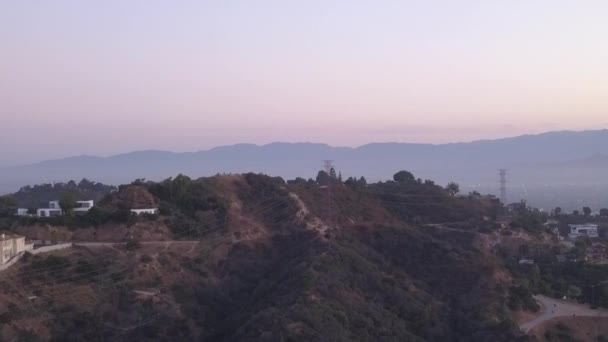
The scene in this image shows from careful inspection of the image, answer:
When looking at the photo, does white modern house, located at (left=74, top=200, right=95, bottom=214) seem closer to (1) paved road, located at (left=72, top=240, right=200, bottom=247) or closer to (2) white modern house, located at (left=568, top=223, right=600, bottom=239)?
(1) paved road, located at (left=72, top=240, right=200, bottom=247)

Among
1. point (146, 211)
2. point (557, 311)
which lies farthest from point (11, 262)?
point (557, 311)

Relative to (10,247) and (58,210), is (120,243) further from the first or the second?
Result: (58,210)

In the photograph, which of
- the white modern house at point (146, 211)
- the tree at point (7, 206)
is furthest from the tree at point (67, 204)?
the white modern house at point (146, 211)

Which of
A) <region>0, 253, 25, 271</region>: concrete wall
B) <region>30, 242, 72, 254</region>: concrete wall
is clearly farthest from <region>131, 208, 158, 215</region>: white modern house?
<region>0, 253, 25, 271</region>: concrete wall

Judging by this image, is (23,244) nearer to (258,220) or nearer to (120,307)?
(120,307)

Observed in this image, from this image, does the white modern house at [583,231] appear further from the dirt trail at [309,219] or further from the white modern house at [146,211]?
the white modern house at [146,211]

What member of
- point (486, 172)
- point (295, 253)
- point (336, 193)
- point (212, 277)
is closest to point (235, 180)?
point (336, 193)
